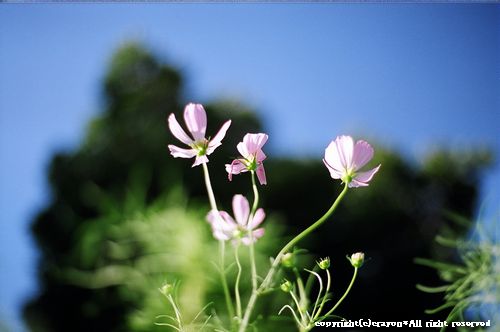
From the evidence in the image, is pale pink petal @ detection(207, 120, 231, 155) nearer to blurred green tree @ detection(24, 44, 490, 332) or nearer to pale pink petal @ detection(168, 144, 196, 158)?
pale pink petal @ detection(168, 144, 196, 158)

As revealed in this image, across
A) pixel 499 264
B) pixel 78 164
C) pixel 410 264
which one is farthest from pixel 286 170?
pixel 499 264

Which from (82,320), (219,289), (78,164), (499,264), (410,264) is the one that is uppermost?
(499,264)

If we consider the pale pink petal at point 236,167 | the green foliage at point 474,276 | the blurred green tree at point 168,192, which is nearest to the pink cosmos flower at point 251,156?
the pale pink petal at point 236,167

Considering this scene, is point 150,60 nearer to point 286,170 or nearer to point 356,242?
point 286,170

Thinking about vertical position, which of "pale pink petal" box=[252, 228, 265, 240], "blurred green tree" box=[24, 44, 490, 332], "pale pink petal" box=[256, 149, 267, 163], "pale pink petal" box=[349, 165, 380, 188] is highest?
"pale pink petal" box=[256, 149, 267, 163]

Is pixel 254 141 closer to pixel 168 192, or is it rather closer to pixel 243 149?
pixel 243 149

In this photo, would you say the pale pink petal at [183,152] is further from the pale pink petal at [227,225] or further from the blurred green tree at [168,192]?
the blurred green tree at [168,192]

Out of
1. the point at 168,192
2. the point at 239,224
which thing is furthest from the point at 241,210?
the point at 168,192

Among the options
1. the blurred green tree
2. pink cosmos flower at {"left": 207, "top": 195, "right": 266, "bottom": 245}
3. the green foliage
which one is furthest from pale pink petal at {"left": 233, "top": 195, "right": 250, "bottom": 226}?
the blurred green tree
